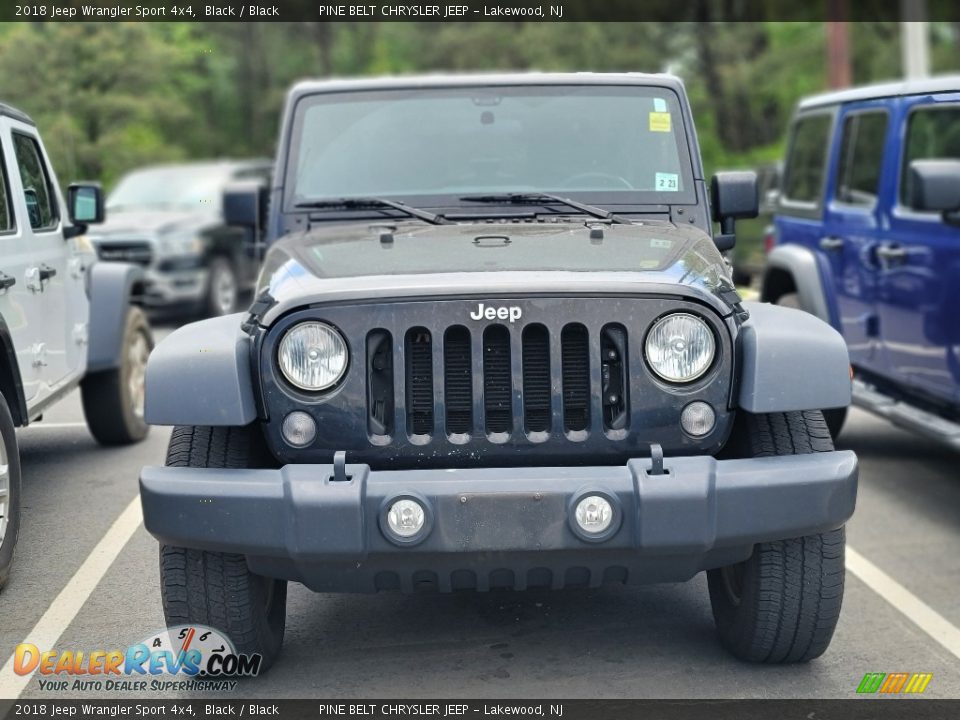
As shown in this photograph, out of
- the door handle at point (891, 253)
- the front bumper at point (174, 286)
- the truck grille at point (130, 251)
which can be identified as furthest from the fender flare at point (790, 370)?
the truck grille at point (130, 251)

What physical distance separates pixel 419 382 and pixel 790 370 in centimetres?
107

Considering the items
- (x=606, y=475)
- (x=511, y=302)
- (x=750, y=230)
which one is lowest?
(x=750, y=230)

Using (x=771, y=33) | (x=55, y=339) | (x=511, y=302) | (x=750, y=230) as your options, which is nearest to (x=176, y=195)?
(x=750, y=230)

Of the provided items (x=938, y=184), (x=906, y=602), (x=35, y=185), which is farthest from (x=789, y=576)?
(x=35, y=185)

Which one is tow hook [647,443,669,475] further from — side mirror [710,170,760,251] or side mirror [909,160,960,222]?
side mirror [909,160,960,222]

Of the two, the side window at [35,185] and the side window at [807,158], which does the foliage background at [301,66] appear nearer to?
the side window at [35,185]

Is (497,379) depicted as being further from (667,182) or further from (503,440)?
(667,182)

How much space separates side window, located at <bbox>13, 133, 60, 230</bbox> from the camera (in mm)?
6539

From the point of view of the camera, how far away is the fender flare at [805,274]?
7.71 metres

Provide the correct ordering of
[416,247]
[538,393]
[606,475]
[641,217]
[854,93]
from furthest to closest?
[854,93]
[641,217]
[416,247]
[538,393]
[606,475]

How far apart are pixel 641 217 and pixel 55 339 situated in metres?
3.03

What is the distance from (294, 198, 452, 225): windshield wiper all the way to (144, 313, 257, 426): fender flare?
4.34ft

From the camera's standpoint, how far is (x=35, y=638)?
477cm

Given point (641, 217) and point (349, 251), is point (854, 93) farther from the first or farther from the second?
point (349, 251)
